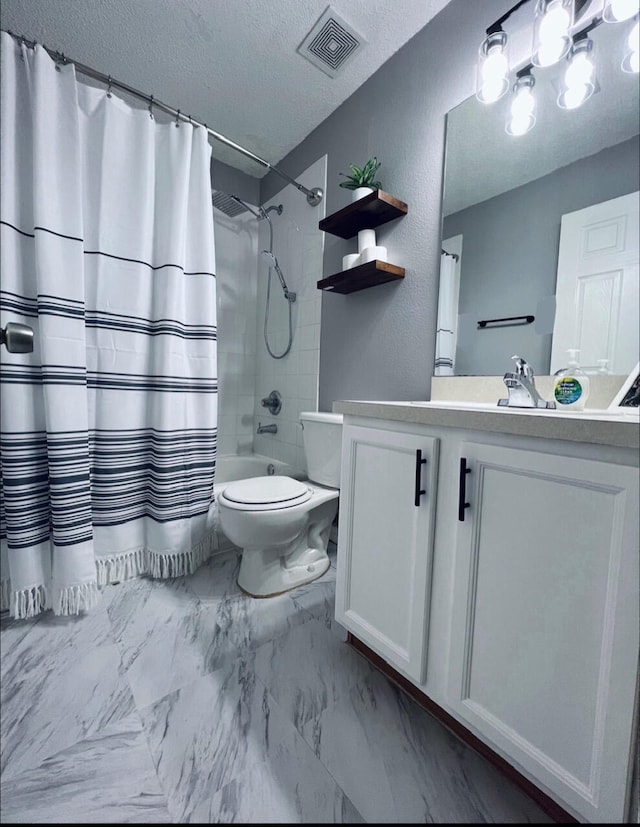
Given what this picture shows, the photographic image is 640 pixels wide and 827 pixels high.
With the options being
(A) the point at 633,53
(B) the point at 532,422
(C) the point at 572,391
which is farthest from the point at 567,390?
(A) the point at 633,53

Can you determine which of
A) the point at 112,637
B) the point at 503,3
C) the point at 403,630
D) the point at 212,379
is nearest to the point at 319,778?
the point at 403,630

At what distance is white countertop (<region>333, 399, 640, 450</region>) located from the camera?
0.55 metres

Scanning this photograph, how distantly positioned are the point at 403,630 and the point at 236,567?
38.7 inches

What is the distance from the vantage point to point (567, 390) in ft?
3.13

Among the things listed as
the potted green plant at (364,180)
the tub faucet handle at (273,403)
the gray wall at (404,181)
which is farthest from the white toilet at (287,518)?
the potted green plant at (364,180)

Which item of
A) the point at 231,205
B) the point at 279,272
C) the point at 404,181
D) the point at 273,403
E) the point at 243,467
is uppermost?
the point at 231,205

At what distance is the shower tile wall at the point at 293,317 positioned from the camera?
1.99 m

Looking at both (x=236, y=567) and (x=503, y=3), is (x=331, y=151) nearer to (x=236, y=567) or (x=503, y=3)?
(x=503, y=3)

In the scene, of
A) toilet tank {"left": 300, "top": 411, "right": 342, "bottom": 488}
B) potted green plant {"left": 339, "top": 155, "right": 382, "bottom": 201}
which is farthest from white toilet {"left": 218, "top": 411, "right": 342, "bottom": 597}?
potted green plant {"left": 339, "top": 155, "right": 382, "bottom": 201}

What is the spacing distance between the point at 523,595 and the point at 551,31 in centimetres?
153

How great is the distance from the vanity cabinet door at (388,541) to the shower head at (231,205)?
1759mm

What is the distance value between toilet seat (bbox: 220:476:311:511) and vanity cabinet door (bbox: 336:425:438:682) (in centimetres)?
35

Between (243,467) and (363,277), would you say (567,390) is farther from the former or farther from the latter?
(243,467)

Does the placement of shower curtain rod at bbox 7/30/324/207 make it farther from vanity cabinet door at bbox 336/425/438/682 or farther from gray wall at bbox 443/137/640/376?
vanity cabinet door at bbox 336/425/438/682
